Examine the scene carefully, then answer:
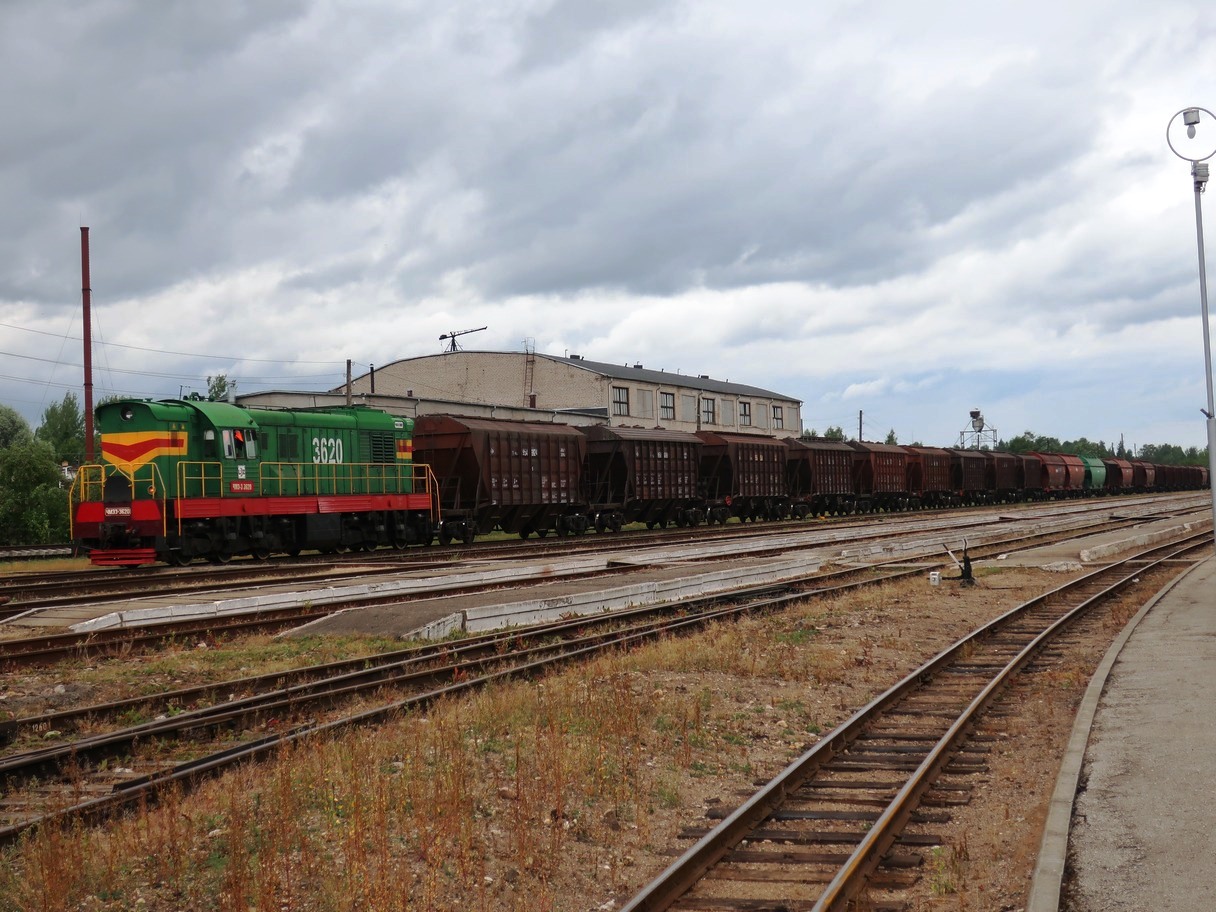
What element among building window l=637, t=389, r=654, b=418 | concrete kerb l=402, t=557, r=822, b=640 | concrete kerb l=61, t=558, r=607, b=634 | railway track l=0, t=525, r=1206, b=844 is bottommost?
railway track l=0, t=525, r=1206, b=844

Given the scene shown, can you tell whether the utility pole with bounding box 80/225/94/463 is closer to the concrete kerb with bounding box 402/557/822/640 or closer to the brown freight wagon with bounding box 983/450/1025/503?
the concrete kerb with bounding box 402/557/822/640

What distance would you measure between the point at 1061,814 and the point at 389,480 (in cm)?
2488

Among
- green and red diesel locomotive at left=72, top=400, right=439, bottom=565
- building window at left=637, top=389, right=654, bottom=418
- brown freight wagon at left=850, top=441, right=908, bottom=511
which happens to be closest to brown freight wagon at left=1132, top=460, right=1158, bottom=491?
brown freight wagon at left=850, top=441, right=908, bottom=511

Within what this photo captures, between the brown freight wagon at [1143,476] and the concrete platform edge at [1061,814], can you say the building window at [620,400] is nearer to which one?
the concrete platform edge at [1061,814]

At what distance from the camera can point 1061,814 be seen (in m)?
6.48

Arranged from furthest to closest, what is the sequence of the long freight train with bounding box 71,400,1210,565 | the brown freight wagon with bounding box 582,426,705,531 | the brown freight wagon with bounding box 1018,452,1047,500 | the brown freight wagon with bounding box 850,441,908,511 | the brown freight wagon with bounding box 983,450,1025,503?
1. the brown freight wagon with bounding box 1018,452,1047,500
2. the brown freight wagon with bounding box 983,450,1025,503
3. the brown freight wagon with bounding box 850,441,908,511
4. the brown freight wagon with bounding box 582,426,705,531
5. the long freight train with bounding box 71,400,1210,565

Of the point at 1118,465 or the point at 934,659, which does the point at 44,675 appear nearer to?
the point at 934,659

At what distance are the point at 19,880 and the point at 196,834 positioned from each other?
103cm

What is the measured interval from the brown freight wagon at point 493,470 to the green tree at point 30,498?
1604cm

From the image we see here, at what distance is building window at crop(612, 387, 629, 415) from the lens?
65.1 meters

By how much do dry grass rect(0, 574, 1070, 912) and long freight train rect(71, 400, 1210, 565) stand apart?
612 inches

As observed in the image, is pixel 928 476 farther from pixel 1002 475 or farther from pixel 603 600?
pixel 603 600

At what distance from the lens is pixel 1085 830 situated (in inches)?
251

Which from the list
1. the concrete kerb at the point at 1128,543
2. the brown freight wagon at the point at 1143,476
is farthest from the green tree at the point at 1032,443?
the concrete kerb at the point at 1128,543
